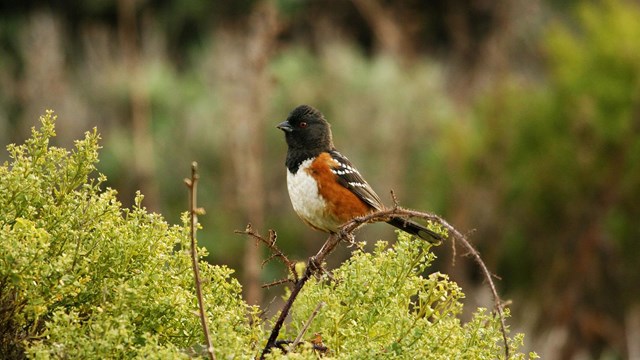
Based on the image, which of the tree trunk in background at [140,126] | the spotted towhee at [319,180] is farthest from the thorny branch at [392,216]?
the tree trunk in background at [140,126]

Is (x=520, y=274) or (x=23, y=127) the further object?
(x=23, y=127)

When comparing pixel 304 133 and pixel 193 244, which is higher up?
pixel 304 133

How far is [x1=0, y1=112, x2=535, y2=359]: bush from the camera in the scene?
1.89 meters

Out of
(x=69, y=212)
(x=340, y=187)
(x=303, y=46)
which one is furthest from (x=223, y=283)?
(x=303, y=46)

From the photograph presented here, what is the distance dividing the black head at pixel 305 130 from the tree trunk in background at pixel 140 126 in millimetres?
5958

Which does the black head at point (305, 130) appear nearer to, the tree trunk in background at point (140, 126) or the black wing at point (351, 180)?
the black wing at point (351, 180)

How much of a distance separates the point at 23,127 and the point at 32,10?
14.9ft

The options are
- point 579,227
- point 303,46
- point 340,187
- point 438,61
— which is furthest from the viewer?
point 438,61

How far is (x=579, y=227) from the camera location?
30.3 feet

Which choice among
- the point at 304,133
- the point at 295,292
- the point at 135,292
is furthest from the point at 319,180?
the point at 135,292

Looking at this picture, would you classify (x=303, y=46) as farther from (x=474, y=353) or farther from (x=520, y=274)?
(x=474, y=353)

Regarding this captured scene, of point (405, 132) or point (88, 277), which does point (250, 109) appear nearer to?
point (405, 132)

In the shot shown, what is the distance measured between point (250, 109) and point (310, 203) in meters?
4.32

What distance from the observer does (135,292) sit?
1.91 meters
